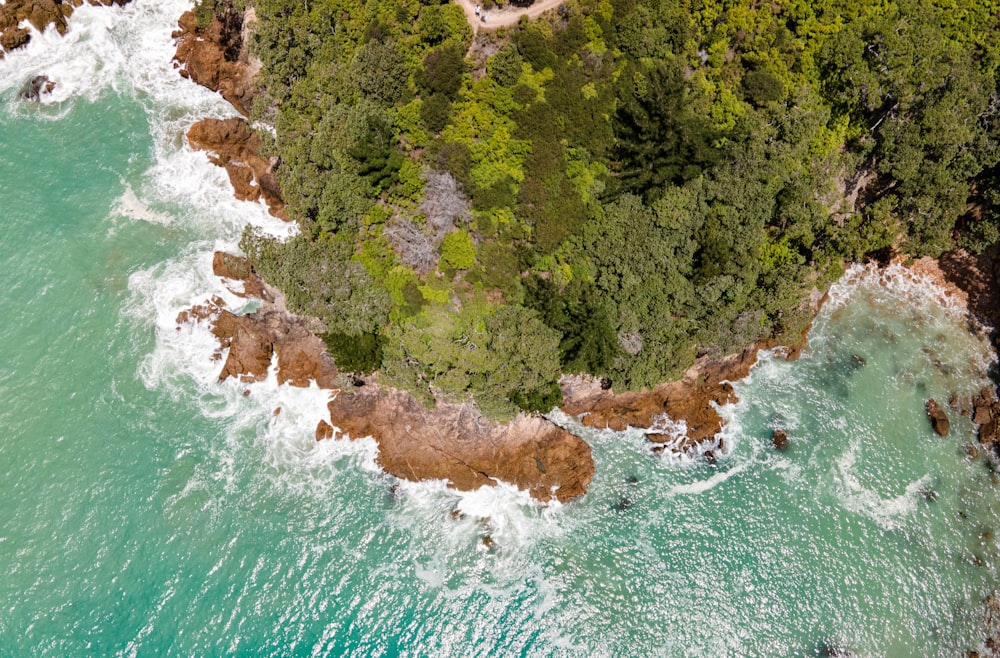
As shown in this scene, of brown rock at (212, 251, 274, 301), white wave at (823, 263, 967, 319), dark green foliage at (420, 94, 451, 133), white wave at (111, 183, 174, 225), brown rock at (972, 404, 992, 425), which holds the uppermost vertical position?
dark green foliage at (420, 94, 451, 133)

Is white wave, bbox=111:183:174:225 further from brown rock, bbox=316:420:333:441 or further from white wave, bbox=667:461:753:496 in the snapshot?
white wave, bbox=667:461:753:496

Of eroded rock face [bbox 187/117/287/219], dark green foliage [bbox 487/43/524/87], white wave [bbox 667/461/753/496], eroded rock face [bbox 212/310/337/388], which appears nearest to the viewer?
dark green foliage [bbox 487/43/524/87]

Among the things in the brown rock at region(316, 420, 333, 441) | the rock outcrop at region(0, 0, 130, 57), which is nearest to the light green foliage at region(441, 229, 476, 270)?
the brown rock at region(316, 420, 333, 441)

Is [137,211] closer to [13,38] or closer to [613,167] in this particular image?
[13,38]

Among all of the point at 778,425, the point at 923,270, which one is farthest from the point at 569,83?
the point at 923,270

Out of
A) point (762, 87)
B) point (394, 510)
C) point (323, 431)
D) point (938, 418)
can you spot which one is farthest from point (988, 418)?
point (323, 431)

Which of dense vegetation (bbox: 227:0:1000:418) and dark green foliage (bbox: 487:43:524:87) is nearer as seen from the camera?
dense vegetation (bbox: 227:0:1000:418)

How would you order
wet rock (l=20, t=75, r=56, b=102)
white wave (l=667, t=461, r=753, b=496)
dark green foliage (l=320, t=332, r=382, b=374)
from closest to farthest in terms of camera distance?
dark green foliage (l=320, t=332, r=382, b=374), white wave (l=667, t=461, r=753, b=496), wet rock (l=20, t=75, r=56, b=102)

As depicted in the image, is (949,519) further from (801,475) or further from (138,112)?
(138,112)
